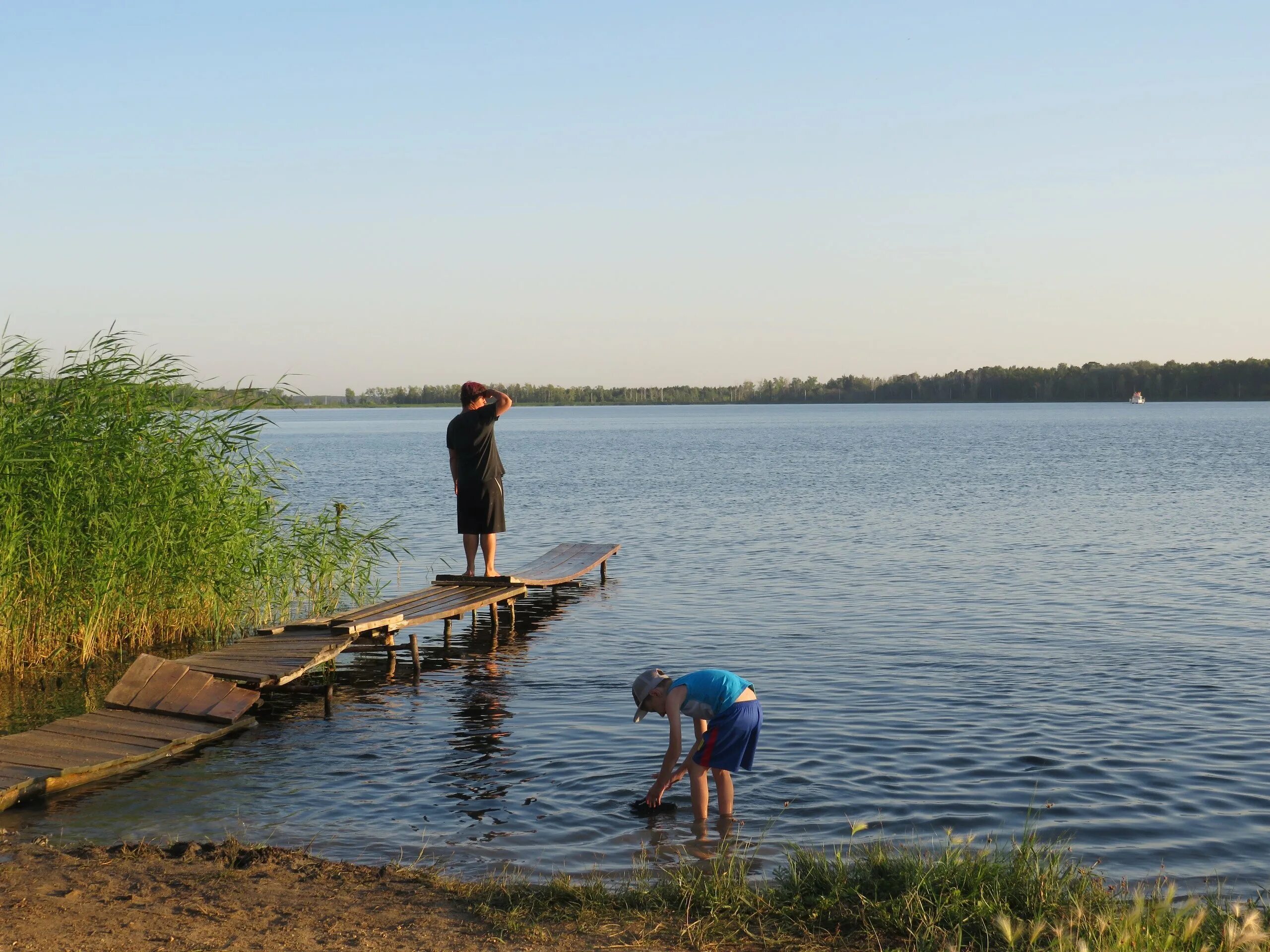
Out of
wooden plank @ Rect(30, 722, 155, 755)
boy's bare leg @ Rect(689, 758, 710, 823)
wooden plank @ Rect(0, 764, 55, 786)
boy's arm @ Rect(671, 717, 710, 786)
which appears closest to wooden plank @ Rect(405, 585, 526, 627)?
wooden plank @ Rect(30, 722, 155, 755)

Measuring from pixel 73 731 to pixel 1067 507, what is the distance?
103ft

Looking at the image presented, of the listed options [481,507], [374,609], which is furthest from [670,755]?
[481,507]

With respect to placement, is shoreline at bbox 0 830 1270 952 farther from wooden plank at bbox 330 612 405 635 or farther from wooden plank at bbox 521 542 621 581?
wooden plank at bbox 521 542 621 581

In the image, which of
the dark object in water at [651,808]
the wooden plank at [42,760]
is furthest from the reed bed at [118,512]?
the dark object in water at [651,808]

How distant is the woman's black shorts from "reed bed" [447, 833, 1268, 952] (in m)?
8.36

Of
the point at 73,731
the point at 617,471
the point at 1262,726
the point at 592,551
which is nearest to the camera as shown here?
the point at 73,731

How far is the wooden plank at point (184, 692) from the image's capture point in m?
10.8

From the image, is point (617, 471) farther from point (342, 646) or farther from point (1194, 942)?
point (1194, 942)

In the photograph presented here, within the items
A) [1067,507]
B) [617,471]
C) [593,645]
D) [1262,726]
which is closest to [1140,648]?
[1262,726]

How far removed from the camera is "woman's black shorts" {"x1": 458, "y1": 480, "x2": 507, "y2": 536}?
14867 millimetres

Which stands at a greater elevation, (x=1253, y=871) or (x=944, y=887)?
(x=944, y=887)

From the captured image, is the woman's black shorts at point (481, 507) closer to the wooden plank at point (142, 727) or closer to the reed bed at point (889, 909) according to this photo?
the wooden plank at point (142, 727)

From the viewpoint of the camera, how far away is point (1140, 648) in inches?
594

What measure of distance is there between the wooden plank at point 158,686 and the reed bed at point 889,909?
538 centimetres
